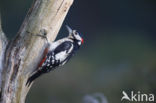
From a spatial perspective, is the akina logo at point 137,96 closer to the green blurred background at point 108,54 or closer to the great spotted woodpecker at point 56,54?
the green blurred background at point 108,54

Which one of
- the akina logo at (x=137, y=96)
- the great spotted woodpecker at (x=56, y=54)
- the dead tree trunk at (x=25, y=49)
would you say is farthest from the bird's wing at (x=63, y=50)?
the akina logo at (x=137, y=96)

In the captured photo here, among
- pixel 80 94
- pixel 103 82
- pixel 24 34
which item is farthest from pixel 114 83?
pixel 24 34

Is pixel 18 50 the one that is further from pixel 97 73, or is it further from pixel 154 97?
pixel 154 97

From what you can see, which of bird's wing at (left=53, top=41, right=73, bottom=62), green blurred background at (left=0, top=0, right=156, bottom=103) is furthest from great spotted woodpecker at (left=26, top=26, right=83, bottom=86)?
green blurred background at (left=0, top=0, right=156, bottom=103)

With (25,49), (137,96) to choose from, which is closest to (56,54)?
(25,49)

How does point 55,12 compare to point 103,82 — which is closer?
point 55,12

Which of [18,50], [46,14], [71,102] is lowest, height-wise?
[71,102]
